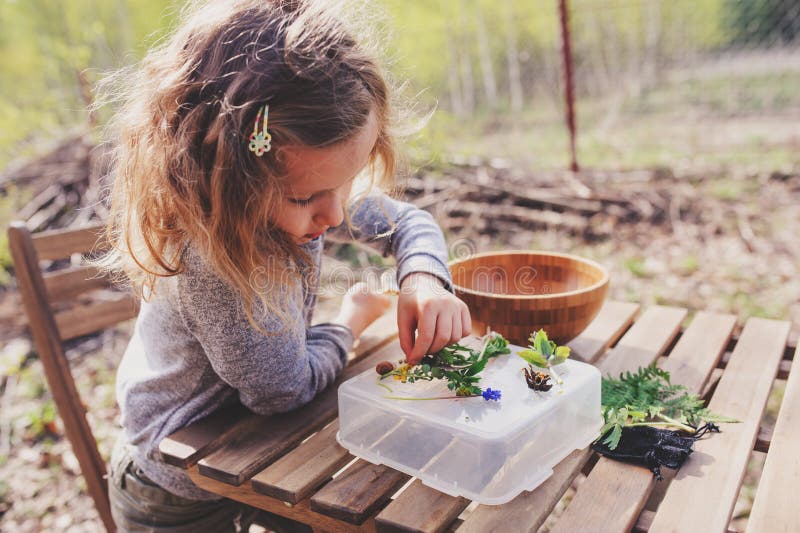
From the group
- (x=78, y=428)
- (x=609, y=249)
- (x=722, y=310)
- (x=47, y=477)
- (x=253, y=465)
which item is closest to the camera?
(x=253, y=465)

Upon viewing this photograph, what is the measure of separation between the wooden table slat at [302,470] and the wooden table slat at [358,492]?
0.09ft

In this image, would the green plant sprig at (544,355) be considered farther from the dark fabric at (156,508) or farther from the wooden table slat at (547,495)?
the dark fabric at (156,508)

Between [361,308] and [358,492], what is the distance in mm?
580

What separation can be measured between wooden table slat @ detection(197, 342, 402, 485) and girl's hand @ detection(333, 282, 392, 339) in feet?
0.68

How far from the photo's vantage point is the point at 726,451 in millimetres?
866

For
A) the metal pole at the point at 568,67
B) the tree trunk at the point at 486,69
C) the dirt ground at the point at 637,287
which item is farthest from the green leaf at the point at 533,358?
the tree trunk at the point at 486,69

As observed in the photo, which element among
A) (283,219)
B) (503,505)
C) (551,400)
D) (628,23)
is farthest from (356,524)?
(628,23)

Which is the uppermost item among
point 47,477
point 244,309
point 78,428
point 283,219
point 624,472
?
point 283,219

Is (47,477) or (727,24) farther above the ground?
(727,24)

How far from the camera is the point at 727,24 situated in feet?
23.6

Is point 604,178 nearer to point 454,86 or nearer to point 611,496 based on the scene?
point 611,496

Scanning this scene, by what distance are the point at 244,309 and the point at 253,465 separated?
0.23m

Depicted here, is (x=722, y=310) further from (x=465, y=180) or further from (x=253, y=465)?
(x=253, y=465)

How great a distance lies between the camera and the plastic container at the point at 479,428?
0.78m
